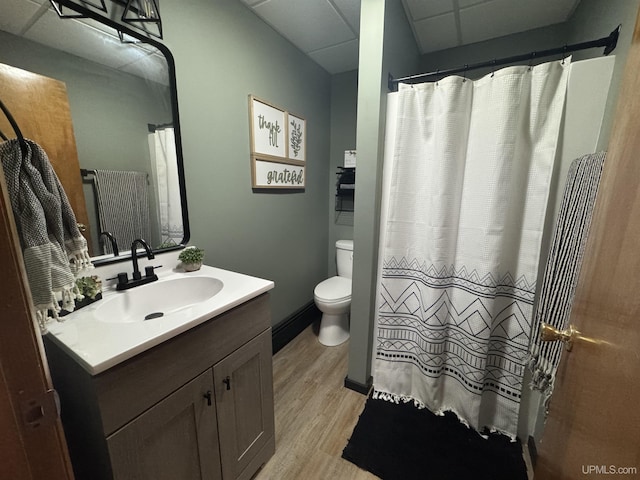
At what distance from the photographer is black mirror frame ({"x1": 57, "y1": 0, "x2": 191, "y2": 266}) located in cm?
98

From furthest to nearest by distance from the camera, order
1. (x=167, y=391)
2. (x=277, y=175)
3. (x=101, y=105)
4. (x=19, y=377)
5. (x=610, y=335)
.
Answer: (x=277, y=175) → (x=101, y=105) → (x=167, y=391) → (x=610, y=335) → (x=19, y=377)

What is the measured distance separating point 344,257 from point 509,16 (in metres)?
2.00

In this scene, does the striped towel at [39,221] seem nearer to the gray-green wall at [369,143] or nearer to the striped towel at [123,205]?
the striped towel at [123,205]

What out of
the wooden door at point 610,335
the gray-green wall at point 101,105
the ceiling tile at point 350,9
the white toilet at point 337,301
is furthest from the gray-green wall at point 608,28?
the gray-green wall at point 101,105

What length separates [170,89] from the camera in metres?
1.26

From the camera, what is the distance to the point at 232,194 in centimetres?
161

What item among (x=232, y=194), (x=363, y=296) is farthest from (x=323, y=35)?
(x=363, y=296)

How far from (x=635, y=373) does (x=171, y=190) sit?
5.32ft

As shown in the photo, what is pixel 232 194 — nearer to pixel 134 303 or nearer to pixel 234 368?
pixel 134 303

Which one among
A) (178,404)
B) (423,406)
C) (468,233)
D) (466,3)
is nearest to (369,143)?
(468,233)

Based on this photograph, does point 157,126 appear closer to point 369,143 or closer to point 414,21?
point 369,143

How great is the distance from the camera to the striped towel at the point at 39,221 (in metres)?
0.63

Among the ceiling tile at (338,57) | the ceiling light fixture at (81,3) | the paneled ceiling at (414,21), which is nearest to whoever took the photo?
the ceiling light fixture at (81,3)

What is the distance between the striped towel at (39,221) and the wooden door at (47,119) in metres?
0.34
